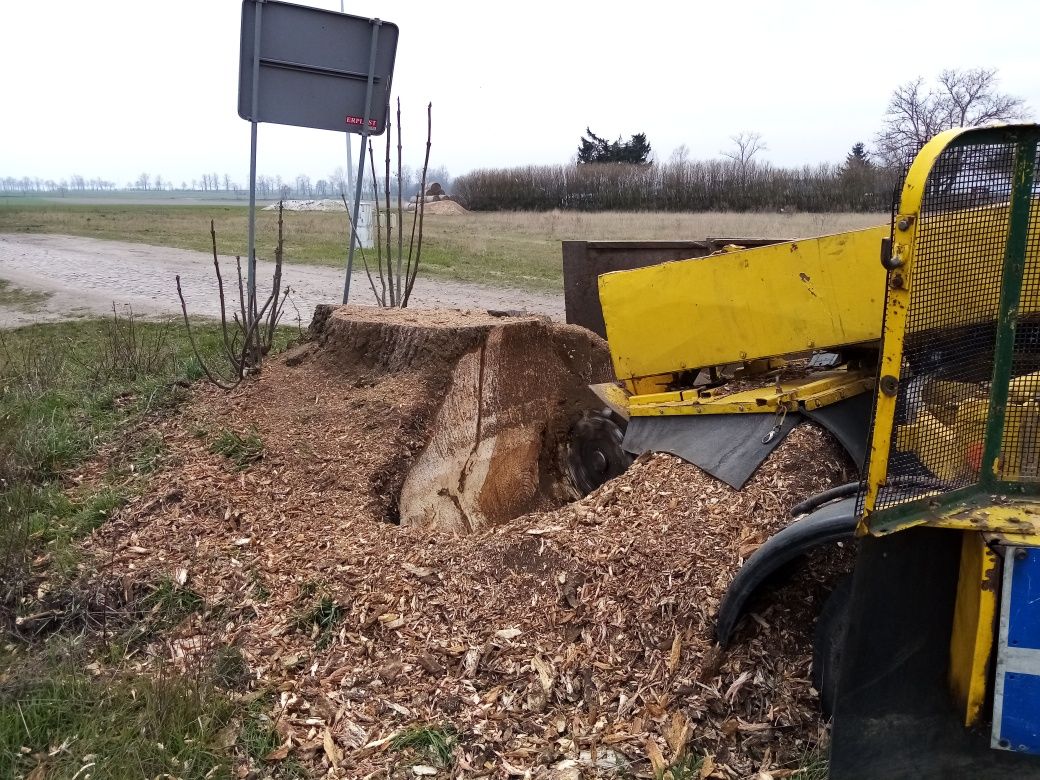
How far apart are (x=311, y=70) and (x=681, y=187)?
113 feet

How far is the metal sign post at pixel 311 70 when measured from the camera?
19.0 feet

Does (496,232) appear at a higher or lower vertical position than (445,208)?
lower

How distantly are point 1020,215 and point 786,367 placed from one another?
197cm

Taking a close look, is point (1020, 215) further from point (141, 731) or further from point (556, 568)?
point (141, 731)

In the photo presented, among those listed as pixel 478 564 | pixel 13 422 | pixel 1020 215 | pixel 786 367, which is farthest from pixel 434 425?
pixel 1020 215

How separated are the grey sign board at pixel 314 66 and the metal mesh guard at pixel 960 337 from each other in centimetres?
499

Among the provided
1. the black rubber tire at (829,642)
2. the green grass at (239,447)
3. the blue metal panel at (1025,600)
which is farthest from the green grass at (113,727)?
the blue metal panel at (1025,600)

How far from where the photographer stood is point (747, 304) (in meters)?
3.59

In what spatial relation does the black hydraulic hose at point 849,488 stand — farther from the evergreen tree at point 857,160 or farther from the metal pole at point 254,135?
the evergreen tree at point 857,160

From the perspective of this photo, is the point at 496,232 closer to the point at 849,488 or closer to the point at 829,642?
the point at 849,488

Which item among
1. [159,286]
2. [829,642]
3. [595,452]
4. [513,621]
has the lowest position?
[513,621]

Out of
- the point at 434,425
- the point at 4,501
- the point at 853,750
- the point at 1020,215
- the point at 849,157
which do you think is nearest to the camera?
the point at 1020,215

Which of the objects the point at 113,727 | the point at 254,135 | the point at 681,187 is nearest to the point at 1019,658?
the point at 113,727

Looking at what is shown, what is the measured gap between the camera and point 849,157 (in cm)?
3841
